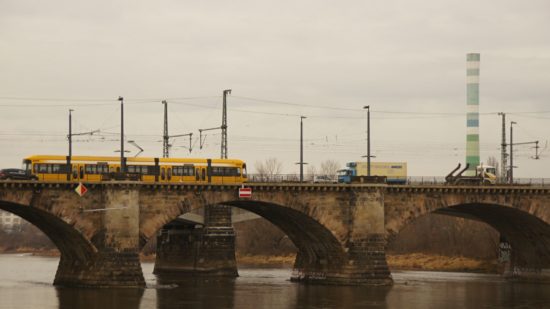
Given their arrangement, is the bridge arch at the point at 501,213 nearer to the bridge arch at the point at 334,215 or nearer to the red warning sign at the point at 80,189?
the bridge arch at the point at 334,215

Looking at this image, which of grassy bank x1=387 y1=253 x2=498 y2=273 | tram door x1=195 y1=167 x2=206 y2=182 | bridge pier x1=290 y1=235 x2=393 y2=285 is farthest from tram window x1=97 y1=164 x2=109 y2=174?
grassy bank x1=387 y1=253 x2=498 y2=273

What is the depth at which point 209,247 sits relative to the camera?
115438 millimetres

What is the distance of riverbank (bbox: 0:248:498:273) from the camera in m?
132

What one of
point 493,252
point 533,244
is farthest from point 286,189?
point 493,252

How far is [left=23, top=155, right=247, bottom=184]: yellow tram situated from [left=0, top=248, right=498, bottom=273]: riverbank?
4543cm

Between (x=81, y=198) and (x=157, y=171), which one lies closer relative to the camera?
(x=81, y=198)

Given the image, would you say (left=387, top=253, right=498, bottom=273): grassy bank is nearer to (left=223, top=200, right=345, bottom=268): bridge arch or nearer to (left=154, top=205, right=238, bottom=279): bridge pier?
(left=154, top=205, right=238, bottom=279): bridge pier

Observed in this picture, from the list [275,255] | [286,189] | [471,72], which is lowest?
[275,255]

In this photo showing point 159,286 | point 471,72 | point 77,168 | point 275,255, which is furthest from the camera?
point 275,255

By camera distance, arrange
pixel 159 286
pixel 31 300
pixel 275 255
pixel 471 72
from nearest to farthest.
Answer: pixel 31 300
pixel 159 286
pixel 471 72
pixel 275 255

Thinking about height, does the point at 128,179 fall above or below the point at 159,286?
above

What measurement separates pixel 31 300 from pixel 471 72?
3107 inches

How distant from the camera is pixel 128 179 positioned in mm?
88750

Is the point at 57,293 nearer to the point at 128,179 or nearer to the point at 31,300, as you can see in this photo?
the point at 31,300
